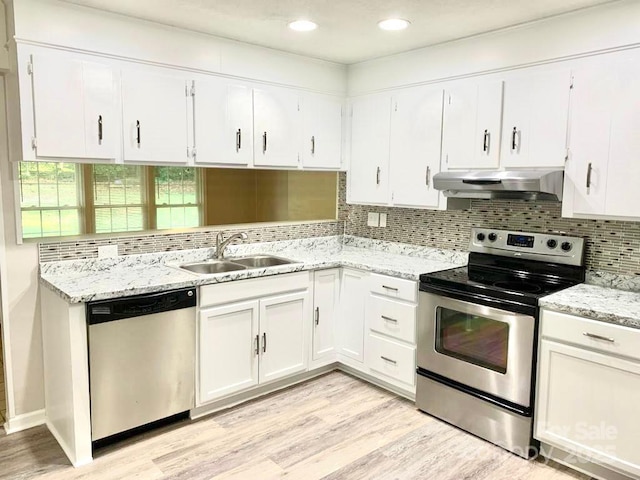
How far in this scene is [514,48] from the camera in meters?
2.81

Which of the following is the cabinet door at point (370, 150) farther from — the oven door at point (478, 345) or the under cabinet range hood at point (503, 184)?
the oven door at point (478, 345)

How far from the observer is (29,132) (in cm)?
244

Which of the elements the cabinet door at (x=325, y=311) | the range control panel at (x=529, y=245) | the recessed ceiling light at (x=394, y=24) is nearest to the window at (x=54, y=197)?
the cabinet door at (x=325, y=311)

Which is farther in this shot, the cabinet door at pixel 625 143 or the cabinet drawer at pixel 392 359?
the cabinet drawer at pixel 392 359

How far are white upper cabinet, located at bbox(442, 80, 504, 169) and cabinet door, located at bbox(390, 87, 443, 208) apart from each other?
8 cm

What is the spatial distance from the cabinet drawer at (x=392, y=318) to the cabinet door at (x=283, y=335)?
1.50 feet

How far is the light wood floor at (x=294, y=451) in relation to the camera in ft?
7.76

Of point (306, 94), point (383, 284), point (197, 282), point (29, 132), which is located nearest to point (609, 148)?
point (383, 284)

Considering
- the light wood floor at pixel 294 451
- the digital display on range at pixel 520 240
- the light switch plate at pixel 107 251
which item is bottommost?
the light wood floor at pixel 294 451

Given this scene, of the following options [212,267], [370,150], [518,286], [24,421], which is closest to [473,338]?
[518,286]

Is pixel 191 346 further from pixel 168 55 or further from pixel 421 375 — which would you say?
pixel 168 55

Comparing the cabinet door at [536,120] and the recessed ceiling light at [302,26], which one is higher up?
the recessed ceiling light at [302,26]

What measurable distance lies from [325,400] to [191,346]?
39.5 inches

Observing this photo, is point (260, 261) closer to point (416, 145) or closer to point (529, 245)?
point (416, 145)
